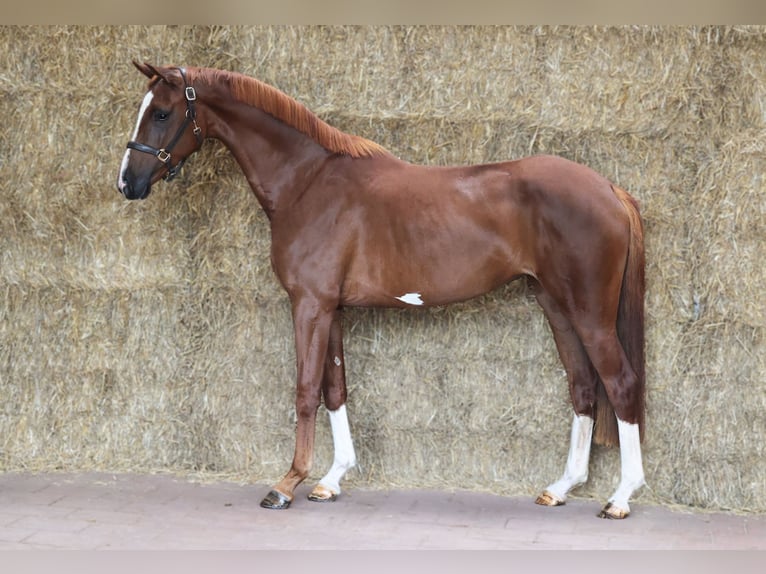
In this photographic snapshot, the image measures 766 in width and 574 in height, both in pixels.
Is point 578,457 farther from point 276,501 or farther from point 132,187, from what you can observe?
point 132,187

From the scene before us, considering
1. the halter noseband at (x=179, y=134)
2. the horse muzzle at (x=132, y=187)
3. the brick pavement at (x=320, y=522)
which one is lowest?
the brick pavement at (x=320, y=522)

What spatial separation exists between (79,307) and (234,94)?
1.40 m

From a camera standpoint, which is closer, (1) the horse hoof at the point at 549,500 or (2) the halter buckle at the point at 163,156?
(2) the halter buckle at the point at 163,156

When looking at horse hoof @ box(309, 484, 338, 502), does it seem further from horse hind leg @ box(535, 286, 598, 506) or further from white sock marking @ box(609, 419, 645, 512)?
white sock marking @ box(609, 419, 645, 512)

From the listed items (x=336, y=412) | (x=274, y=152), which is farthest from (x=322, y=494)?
(x=274, y=152)

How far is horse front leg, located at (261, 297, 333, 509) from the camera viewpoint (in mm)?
3783

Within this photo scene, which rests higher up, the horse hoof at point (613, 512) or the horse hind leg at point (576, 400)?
the horse hind leg at point (576, 400)

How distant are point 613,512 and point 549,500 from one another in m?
A: 0.30

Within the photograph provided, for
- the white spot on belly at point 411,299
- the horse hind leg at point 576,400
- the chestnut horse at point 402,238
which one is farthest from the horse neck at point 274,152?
the horse hind leg at point 576,400

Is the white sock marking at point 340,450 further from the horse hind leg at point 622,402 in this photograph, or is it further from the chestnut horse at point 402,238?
the horse hind leg at point 622,402

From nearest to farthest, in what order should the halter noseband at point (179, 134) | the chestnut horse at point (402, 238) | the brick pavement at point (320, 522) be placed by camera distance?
1. the brick pavement at point (320, 522)
2. the chestnut horse at point (402, 238)
3. the halter noseband at point (179, 134)

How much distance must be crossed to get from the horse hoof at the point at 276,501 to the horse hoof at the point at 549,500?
1132 millimetres

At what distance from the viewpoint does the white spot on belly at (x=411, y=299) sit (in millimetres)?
3807

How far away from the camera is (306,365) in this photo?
379cm
